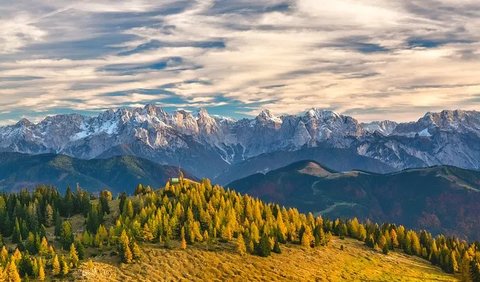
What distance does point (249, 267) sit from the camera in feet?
538

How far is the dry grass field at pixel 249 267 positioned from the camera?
145750mm

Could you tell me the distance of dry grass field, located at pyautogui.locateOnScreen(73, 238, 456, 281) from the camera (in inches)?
5738

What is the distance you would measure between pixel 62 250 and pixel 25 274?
35890 mm

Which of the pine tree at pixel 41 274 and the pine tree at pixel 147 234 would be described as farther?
the pine tree at pixel 147 234

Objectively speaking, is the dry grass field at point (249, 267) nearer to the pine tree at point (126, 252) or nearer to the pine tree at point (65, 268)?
the pine tree at point (65, 268)

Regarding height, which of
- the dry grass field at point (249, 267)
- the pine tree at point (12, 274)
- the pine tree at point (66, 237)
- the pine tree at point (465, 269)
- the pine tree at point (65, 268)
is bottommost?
the pine tree at point (465, 269)

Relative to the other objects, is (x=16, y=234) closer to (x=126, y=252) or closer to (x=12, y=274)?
(x=126, y=252)

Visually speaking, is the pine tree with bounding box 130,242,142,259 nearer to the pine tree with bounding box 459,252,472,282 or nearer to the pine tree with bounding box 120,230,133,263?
the pine tree with bounding box 120,230,133,263

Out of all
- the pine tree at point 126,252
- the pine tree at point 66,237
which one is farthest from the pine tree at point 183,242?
the pine tree at point 66,237

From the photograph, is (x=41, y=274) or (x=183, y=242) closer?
(x=41, y=274)

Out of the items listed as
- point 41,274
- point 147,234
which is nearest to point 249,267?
point 147,234

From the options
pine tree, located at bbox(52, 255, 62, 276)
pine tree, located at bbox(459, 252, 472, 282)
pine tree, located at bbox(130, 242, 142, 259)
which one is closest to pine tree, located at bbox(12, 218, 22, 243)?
pine tree, located at bbox(130, 242, 142, 259)

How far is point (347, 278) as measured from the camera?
168 meters

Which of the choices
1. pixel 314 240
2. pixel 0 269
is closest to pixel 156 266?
pixel 0 269
